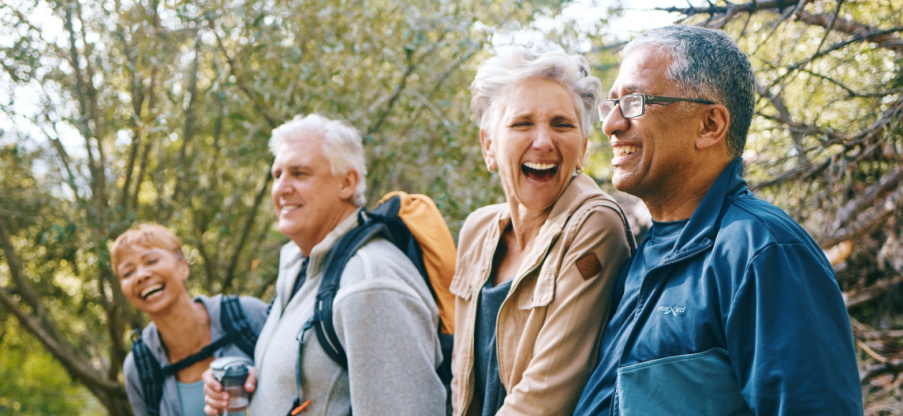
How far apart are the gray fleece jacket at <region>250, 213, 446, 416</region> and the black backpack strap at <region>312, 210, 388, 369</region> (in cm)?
3

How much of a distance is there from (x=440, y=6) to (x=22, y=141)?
3148 mm

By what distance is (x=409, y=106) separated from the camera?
4117mm

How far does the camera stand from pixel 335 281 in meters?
2.17

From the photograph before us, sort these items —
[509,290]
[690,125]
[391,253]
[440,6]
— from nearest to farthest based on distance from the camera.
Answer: [690,125]
[509,290]
[391,253]
[440,6]

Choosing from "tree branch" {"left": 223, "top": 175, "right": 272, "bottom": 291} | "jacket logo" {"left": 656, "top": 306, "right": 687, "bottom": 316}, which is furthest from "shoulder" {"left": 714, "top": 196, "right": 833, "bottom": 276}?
"tree branch" {"left": 223, "top": 175, "right": 272, "bottom": 291}

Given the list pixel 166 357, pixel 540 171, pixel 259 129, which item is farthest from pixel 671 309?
pixel 259 129

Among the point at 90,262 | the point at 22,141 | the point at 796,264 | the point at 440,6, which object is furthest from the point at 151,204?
the point at 796,264

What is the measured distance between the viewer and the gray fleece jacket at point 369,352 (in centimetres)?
198

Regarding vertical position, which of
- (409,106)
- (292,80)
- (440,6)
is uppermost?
(440,6)

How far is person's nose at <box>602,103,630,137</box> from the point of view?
1.47 meters

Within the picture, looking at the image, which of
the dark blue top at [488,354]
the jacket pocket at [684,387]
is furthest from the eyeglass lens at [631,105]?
the dark blue top at [488,354]

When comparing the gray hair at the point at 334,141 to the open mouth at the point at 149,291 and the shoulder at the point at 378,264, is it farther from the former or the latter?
the open mouth at the point at 149,291

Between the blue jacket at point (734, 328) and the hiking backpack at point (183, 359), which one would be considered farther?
the hiking backpack at point (183, 359)

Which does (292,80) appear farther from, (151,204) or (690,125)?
(690,125)
